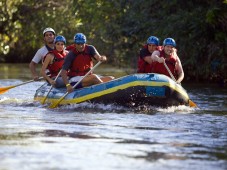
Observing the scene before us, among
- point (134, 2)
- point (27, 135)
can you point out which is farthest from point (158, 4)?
point (27, 135)

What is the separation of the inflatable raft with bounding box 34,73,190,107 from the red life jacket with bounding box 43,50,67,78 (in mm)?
1859

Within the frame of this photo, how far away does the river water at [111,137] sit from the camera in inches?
354

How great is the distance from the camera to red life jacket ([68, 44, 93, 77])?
53.2 feet

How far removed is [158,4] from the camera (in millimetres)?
24953

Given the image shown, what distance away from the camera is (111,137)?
11062 millimetres

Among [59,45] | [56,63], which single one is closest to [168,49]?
[59,45]

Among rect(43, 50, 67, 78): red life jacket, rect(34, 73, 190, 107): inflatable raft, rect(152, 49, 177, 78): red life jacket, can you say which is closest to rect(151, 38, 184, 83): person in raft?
rect(152, 49, 177, 78): red life jacket

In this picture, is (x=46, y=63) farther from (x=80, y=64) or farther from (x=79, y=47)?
(x=79, y=47)

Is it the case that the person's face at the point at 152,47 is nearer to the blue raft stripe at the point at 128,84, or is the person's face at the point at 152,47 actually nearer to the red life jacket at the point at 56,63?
the blue raft stripe at the point at 128,84

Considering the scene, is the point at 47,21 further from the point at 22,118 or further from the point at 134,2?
the point at 22,118

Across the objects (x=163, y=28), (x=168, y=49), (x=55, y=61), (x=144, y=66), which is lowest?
(x=144, y=66)

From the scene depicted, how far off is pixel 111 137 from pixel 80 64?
539 centimetres

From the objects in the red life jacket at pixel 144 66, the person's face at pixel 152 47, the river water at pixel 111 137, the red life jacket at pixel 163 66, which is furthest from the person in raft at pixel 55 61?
the red life jacket at pixel 163 66

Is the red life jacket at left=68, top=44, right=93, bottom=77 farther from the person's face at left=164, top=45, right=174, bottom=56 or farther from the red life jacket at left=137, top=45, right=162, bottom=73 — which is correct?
the person's face at left=164, top=45, right=174, bottom=56
